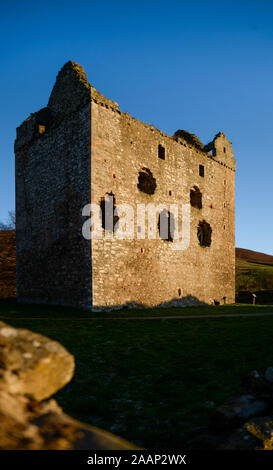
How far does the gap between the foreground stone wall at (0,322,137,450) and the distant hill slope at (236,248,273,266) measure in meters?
48.0

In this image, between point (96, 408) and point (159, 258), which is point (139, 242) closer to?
point (159, 258)

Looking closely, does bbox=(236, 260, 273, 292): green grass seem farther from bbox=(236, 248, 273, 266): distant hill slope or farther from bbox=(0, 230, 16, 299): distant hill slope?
bbox=(0, 230, 16, 299): distant hill slope

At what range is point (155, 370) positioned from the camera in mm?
6168

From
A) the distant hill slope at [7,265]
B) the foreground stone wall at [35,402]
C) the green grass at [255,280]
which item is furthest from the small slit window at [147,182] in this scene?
the green grass at [255,280]

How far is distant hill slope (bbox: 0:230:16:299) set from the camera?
A: 22.6m

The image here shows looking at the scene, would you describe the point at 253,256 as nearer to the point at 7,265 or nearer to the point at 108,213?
the point at 7,265

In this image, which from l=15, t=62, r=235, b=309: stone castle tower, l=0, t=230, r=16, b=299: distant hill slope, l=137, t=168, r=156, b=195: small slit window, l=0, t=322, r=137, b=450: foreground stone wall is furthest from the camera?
l=0, t=230, r=16, b=299: distant hill slope

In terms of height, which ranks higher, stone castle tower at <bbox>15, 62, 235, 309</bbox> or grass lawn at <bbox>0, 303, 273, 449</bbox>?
stone castle tower at <bbox>15, 62, 235, 309</bbox>

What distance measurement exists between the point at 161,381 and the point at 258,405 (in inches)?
80.9

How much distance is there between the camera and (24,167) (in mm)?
19578

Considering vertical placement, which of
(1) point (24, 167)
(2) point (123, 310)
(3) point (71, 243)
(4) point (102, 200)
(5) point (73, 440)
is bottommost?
(2) point (123, 310)

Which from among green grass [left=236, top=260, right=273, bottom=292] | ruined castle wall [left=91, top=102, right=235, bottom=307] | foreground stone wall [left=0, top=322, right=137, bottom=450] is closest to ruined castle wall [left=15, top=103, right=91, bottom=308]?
ruined castle wall [left=91, top=102, right=235, bottom=307]

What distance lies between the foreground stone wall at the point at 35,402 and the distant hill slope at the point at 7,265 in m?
21.4
